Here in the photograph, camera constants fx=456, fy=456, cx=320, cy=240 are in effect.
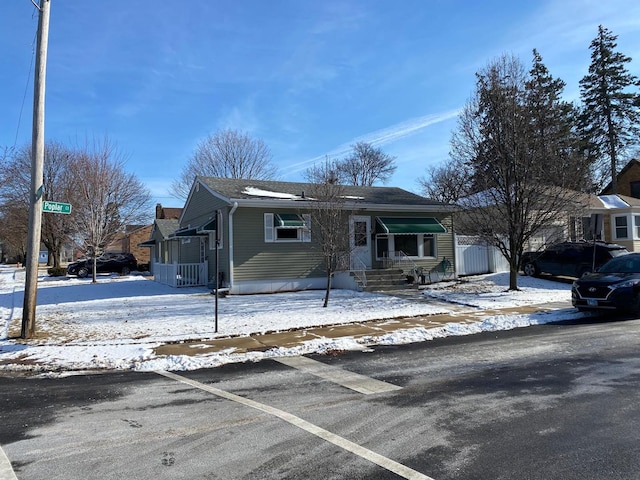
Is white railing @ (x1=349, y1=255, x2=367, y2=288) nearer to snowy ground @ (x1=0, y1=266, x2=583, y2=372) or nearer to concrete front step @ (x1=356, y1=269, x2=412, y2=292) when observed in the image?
concrete front step @ (x1=356, y1=269, x2=412, y2=292)

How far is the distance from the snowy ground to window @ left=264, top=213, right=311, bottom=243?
2253mm

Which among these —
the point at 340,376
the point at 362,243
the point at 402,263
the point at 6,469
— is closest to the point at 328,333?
the point at 340,376

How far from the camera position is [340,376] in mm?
6629

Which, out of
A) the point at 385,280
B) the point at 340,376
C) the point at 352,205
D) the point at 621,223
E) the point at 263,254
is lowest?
the point at 340,376

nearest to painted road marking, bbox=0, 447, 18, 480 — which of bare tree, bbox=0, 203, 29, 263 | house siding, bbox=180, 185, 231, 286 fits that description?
house siding, bbox=180, 185, 231, 286

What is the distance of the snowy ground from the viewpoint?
8016 mm

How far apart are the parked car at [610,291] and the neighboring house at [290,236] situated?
6.69 m

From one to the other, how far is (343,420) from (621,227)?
2863 centimetres

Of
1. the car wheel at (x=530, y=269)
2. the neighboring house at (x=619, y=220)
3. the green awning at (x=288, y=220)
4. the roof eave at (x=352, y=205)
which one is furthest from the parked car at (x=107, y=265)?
the neighboring house at (x=619, y=220)

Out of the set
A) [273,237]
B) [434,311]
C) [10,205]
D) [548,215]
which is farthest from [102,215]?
[548,215]

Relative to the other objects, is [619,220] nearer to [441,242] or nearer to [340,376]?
[441,242]

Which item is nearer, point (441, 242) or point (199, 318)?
point (199, 318)

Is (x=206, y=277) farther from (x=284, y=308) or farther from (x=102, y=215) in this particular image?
(x=102, y=215)

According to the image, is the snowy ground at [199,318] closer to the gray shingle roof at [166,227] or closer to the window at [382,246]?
the window at [382,246]
